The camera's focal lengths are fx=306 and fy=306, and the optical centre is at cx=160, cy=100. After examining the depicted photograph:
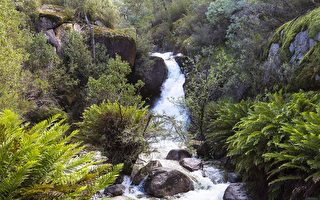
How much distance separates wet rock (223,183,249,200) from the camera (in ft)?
23.4

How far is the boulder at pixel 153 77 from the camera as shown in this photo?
17969mm

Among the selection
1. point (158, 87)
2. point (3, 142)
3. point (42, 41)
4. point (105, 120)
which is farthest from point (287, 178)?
point (158, 87)

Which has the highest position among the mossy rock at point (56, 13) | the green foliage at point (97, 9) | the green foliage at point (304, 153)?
the green foliage at point (97, 9)

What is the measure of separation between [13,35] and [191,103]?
6.82 m

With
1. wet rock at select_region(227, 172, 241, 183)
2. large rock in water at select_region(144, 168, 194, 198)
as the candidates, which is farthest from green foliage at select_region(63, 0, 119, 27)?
wet rock at select_region(227, 172, 241, 183)

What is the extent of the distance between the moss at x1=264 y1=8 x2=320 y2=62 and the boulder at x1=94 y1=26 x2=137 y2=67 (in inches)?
314

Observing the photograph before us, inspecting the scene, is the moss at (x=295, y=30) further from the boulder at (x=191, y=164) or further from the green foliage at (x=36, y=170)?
the green foliage at (x=36, y=170)

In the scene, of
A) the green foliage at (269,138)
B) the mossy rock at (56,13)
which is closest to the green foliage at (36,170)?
the green foliage at (269,138)

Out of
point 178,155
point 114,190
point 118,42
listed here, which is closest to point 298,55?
point 178,155

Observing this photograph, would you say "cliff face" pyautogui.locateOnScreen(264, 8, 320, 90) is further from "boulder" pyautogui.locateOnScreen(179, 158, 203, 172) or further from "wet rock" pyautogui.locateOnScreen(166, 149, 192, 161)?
"wet rock" pyautogui.locateOnScreen(166, 149, 192, 161)

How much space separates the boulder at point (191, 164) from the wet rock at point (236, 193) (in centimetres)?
226

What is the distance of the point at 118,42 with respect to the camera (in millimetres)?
16922

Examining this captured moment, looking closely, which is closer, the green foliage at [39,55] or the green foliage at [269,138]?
the green foliage at [269,138]

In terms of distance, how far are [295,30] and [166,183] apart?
6.78 m
